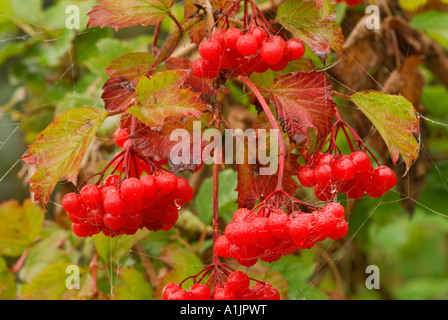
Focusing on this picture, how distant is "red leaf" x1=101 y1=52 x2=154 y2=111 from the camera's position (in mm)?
727

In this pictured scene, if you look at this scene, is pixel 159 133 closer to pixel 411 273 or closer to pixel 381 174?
pixel 381 174

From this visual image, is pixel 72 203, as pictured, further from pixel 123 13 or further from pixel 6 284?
pixel 6 284

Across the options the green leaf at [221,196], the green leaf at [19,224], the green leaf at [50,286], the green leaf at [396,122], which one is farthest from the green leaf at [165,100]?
the green leaf at [19,224]

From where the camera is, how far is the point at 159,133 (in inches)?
25.7

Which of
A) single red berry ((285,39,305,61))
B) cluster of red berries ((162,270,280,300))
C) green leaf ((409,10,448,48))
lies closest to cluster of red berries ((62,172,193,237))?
cluster of red berries ((162,270,280,300))

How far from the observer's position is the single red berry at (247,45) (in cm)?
62

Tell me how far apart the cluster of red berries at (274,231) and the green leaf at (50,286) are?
51 centimetres

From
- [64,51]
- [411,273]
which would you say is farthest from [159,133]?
[411,273]

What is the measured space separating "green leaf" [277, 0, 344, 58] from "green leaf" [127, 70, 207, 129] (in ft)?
0.59

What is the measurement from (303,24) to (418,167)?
2.00 ft

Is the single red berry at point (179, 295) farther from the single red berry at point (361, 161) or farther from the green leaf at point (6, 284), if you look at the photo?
the green leaf at point (6, 284)

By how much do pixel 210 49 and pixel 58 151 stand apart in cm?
25

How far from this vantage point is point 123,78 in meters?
0.75

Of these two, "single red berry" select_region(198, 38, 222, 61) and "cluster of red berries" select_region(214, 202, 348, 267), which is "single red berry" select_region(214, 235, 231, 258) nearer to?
"cluster of red berries" select_region(214, 202, 348, 267)
